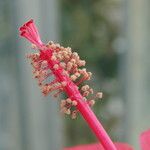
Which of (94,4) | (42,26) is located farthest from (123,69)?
(42,26)

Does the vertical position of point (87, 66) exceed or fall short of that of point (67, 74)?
it exceeds it

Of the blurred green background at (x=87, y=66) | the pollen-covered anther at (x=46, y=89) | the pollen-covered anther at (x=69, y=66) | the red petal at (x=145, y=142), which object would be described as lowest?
the red petal at (x=145, y=142)

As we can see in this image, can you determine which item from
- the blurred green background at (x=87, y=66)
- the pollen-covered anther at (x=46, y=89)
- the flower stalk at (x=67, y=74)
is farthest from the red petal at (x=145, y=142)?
the blurred green background at (x=87, y=66)

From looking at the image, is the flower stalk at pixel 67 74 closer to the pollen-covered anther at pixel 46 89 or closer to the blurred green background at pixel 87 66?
the pollen-covered anther at pixel 46 89

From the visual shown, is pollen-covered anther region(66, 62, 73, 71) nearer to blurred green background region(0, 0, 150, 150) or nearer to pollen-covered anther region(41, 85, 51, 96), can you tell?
pollen-covered anther region(41, 85, 51, 96)

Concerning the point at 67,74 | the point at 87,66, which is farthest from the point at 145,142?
the point at 87,66

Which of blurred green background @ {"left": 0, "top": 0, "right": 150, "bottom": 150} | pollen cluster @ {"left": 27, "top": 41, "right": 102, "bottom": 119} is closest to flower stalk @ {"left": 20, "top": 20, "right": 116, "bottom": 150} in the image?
pollen cluster @ {"left": 27, "top": 41, "right": 102, "bottom": 119}

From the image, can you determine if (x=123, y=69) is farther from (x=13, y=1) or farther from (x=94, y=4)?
(x=13, y=1)

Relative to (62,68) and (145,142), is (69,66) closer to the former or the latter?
(62,68)
